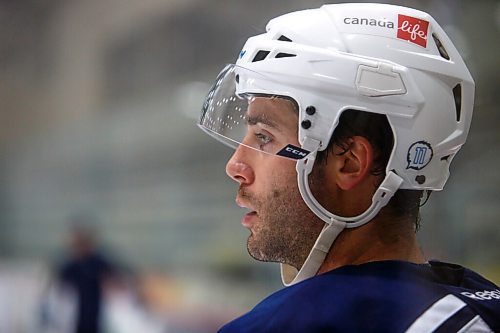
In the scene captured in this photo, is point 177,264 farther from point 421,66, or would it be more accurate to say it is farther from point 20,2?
point 421,66

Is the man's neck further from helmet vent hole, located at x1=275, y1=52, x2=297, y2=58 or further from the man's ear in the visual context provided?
helmet vent hole, located at x1=275, y1=52, x2=297, y2=58

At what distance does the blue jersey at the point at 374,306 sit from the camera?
2.48 feet

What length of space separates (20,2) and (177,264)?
117 cm

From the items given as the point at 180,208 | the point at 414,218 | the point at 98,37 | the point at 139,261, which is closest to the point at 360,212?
the point at 414,218

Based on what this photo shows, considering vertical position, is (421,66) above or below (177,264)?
above

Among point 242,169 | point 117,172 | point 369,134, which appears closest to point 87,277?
point 117,172

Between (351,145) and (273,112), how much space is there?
0.11 metres

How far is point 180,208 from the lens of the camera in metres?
2.85

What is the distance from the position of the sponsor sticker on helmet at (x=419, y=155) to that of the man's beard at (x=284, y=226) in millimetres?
130

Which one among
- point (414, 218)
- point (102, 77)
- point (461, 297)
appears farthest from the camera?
point (102, 77)

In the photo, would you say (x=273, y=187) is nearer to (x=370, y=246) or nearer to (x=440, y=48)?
(x=370, y=246)

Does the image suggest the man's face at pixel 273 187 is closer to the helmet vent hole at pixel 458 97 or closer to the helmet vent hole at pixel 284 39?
the helmet vent hole at pixel 284 39

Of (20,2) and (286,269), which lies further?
(20,2)

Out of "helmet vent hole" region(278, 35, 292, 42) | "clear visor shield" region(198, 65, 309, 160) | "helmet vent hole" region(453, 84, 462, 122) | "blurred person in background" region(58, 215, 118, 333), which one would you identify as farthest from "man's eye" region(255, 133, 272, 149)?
"blurred person in background" region(58, 215, 118, 333)
